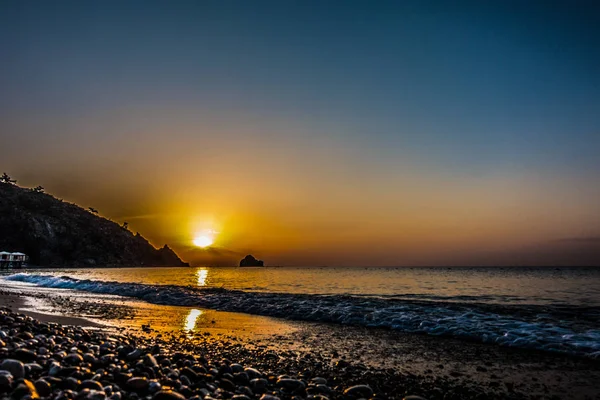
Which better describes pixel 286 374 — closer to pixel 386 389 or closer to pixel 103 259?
pixel 386 389

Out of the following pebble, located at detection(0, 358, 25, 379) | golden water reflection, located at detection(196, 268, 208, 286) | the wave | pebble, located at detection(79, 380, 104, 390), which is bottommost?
golden water reflection, located at detection(196, 268, 208, 286)

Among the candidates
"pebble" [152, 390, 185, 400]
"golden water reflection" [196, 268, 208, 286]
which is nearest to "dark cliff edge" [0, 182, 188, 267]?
"golden water reflection" [196, 268, 208, 286]

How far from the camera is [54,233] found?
437 feet

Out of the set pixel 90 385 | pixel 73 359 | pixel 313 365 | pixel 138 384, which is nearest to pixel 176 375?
pixel 138 384

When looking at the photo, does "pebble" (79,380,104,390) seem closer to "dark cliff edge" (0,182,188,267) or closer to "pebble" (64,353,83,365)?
"pebble" (64,353,83,365)

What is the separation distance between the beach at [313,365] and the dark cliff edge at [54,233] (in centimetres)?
13945

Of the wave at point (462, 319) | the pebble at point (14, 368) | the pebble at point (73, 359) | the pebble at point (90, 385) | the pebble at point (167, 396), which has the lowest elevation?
the wave at point (462, 319)

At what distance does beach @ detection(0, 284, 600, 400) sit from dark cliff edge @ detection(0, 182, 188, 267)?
458 ft

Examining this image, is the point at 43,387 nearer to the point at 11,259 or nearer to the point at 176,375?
the point at 176,375

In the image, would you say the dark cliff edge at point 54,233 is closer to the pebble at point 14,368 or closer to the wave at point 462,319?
the wave at point 462,319

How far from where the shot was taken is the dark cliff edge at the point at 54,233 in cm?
12412

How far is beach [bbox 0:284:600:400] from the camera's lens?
19.3 feet

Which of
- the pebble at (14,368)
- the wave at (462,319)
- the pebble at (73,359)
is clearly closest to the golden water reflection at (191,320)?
the wave at (462,319)

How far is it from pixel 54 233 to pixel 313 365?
6040 inches
